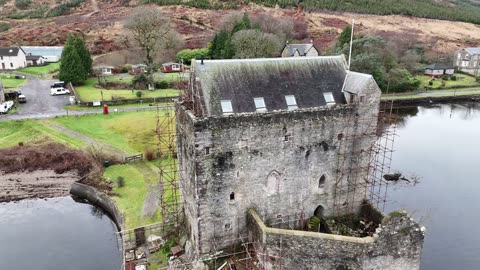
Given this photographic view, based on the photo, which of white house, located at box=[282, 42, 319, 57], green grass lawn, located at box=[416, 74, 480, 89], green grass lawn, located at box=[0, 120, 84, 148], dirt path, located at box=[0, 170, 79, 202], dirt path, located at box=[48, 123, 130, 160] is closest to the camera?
dirt path, located at box=[0, 170, 79, 202]

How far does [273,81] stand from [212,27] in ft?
300

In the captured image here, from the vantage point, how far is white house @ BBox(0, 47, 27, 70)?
73000 millimetres

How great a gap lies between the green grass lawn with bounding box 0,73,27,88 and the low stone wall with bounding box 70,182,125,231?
3429 cm

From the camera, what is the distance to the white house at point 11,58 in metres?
73.0

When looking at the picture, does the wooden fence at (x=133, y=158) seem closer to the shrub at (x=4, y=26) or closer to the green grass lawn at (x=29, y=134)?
the green grass lawn at (x=29, y=134)

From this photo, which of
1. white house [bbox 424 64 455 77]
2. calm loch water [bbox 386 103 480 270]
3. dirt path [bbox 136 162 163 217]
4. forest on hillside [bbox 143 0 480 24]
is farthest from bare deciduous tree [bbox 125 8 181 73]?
forest on hillside [bbox 143 0 480 24]

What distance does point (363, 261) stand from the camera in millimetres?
18828

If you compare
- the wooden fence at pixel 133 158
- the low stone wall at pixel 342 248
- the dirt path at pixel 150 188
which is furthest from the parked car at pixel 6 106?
the low stone wall at pixel 342 248

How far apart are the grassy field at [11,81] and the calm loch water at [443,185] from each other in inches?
2128

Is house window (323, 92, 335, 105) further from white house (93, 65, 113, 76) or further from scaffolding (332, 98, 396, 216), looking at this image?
white house (93, 65, 113, 76)

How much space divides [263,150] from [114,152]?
68.5 ft

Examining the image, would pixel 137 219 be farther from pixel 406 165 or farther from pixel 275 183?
pixel 406 165

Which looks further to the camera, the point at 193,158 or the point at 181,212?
the point at 181,212

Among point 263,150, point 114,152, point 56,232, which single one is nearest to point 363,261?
point 263,150
